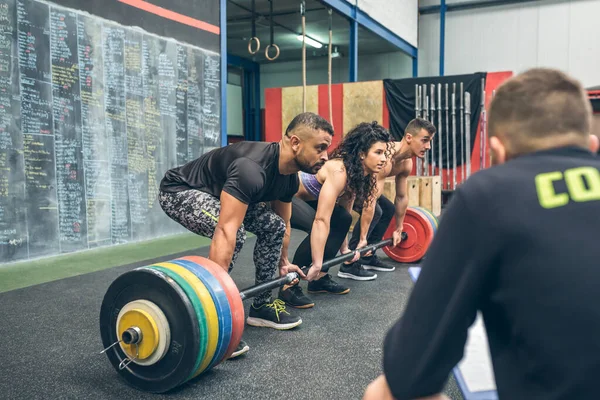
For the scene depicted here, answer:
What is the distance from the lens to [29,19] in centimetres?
319

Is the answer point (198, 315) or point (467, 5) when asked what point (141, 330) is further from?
Answer: point (467, 5)

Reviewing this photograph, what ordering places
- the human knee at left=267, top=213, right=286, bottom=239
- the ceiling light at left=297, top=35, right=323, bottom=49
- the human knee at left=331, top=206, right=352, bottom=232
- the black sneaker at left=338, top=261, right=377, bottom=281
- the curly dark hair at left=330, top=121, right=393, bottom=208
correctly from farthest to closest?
the ceiling light at left=297, top=35, right=323, bottom=49
the black sneaker at left=338, top=261, right=377, bottom=281
the human knee at left=331, top=206, right=352, bottom=232
the curly dark hair at left=330, top=121, right=393, bottom=208
the human knee at left=267, top=213, right=286, bottom=239

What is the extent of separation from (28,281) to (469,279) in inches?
114

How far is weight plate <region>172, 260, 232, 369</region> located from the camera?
1.48 meters

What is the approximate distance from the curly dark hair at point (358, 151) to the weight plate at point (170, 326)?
4.24ft

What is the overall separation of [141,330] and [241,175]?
23.1 inches

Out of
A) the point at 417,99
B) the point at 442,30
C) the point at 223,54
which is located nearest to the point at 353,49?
the point at 417,99

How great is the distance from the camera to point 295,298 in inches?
95.3

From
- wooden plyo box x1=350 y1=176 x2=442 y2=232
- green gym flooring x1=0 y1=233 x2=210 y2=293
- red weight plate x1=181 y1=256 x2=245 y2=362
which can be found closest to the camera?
red weight plate x1=181 y1=256 x2=245 y2=362

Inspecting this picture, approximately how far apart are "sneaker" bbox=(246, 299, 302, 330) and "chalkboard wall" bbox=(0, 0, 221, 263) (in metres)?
1.93

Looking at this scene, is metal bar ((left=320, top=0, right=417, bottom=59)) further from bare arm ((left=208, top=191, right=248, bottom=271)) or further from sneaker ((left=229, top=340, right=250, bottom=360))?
sneaker ((left=229, top=340, right=250, bottom=360))

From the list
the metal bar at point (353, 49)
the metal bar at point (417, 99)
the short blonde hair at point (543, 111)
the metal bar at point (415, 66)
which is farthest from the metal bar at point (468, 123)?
the short blonde hair at point (543, 111)

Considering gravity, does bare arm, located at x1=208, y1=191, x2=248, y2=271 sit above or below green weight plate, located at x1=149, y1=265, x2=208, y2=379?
above

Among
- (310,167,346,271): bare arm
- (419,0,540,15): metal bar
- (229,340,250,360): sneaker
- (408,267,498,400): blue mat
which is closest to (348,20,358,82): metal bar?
(419,0,540,15): metal bar
